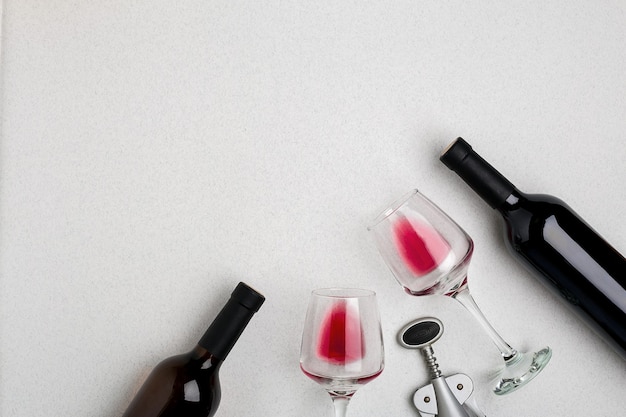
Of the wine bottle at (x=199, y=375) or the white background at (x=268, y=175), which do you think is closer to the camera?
the wine bottle at (x=199, y=375)

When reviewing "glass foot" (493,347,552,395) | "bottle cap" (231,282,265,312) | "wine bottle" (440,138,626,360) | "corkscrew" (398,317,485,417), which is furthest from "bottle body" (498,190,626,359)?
"bottle cap" (231,282,265,312)

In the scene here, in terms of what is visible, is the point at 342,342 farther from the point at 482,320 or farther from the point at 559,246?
the point at 559,246

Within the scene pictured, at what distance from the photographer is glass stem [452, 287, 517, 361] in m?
1.06

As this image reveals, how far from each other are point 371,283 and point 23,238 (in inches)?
25.6

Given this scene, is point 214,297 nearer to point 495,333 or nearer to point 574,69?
point 495,333

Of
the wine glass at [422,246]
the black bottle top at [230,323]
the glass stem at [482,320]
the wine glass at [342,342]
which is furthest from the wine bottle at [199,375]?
the glass stem at [482,320]

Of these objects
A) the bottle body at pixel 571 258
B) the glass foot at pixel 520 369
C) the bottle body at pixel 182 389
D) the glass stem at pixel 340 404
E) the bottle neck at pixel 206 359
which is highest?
the bottle body at pixel 571 258

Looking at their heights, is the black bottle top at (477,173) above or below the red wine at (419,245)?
above

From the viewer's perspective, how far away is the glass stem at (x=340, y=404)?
39.4 inches

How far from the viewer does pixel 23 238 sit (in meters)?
1.05

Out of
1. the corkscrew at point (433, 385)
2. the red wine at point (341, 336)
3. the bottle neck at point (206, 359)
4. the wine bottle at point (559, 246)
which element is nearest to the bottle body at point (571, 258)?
the wine bottle at point (559, 246)

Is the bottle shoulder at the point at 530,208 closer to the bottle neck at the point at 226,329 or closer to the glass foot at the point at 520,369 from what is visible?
the glass foot at the point at 520,369

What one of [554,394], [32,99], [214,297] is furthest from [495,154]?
[32,99]

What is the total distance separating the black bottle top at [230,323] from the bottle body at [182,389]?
25mm
